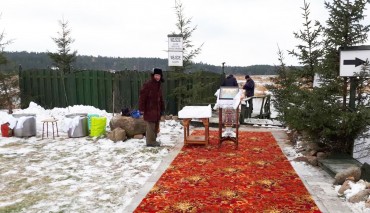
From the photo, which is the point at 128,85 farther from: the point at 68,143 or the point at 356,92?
the point at 356,92

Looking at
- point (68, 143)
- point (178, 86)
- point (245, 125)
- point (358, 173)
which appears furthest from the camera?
point (178, 86)

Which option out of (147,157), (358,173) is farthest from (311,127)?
(147,157)

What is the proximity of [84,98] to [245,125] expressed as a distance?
7900mm

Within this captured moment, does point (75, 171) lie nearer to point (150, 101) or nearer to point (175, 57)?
point (150, 101)

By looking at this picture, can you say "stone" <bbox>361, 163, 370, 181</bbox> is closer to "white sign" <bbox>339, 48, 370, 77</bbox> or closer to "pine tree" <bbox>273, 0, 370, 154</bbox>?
"pine tree" <bbox>273, 0, 370, 154</bbox>

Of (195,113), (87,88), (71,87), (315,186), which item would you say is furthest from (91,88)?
(315,186)

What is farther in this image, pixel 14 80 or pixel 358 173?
pixel 14 80

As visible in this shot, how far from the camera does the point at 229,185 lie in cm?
601

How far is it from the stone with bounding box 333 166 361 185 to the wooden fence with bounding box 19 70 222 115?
9071 millimetres

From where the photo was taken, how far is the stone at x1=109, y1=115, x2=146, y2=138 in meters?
10.1

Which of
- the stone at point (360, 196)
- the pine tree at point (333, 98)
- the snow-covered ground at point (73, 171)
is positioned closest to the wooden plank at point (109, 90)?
the snow-covered ground at point (73, 171)

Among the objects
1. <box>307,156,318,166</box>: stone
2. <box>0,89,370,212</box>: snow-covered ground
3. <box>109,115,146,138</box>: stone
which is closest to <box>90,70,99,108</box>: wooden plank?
<box>0,89,370,212</box>: snow-covered ground

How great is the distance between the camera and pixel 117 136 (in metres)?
9.69

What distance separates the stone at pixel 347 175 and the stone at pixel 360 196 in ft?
2.33
